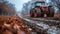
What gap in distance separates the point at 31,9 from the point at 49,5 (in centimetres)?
24

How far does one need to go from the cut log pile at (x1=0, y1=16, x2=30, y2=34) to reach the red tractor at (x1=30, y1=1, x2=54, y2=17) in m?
0.21

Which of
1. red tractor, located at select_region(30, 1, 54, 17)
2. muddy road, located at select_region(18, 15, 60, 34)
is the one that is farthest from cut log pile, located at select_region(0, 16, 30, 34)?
red tractor, located at select_region(30, 1, 54, 17)

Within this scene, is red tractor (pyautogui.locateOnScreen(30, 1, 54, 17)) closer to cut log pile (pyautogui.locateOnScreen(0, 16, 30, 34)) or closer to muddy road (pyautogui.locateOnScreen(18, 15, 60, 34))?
muddy road (pyautogui.locateOnScreen(18, 15, 60, 34))

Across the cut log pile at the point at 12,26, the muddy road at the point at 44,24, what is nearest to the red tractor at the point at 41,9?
the muddy road at the point at 44,24

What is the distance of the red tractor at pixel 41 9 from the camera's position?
2137mm

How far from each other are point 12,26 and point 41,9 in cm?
46

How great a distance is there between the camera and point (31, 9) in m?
2.13

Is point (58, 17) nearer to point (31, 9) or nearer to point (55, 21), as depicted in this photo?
point (55, 21)

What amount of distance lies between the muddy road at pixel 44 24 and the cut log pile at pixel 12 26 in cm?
7

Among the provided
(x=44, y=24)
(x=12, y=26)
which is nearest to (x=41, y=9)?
(x=44, y=24)

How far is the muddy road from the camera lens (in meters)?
2.00

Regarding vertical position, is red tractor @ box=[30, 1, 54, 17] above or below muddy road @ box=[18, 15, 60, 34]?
above

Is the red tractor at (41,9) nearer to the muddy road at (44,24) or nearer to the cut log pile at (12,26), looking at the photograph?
the muddy road at (44,24)

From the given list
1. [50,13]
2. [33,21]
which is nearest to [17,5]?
[33,21]
